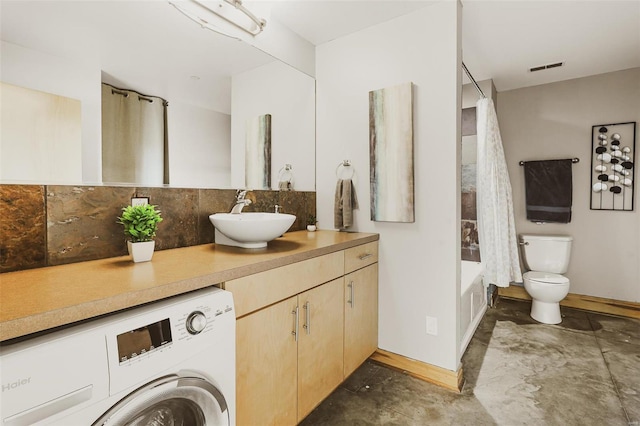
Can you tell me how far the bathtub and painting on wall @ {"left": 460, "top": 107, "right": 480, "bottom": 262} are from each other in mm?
201

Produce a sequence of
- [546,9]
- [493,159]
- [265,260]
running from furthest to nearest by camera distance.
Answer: [493,159] < [546,9] < [265,260]

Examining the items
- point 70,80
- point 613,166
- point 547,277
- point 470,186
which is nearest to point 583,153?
point 613,166

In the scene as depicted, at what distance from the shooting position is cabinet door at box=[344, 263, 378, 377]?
75.6 inches

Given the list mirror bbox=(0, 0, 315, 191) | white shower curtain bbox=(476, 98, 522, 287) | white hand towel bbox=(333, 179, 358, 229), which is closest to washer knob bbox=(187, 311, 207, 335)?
mirror bbox=(0, 0, 315, 191)

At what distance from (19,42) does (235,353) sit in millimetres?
1376

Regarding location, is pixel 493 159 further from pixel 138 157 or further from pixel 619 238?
pixel 138 157

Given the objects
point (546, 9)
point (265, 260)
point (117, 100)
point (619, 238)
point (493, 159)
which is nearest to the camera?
point (265, 260)

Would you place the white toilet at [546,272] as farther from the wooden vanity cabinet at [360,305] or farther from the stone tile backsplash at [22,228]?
the stone tile backsplash at [22,228]

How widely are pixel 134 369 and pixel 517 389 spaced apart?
6.82 ft

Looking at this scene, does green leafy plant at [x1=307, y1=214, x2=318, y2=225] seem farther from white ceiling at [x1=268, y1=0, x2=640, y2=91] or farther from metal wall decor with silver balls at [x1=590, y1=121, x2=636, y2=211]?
metal wall decor with silver balls at [x1=590, y1=121, x2=636, y2=211]

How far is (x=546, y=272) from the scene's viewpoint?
3178 millimetres

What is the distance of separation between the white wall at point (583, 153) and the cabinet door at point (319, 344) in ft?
9.25

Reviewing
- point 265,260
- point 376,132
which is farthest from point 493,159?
point 265,260

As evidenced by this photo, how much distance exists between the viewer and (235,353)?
3.92 feet
